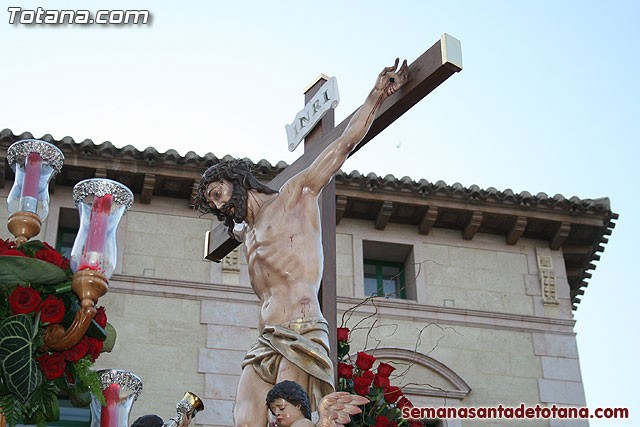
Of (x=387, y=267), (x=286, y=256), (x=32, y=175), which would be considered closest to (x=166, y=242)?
(x=387, y=267)

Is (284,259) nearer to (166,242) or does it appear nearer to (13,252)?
(13,252)

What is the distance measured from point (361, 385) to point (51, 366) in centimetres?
212

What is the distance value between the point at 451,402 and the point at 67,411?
4892mm

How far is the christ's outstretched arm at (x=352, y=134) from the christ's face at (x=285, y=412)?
161cm

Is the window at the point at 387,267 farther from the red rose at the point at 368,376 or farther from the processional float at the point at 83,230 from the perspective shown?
the processional float at the point at 83,230

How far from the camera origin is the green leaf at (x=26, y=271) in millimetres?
4098

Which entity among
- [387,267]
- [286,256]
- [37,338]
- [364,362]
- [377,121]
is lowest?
[37,338]

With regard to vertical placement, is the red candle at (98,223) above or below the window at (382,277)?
below

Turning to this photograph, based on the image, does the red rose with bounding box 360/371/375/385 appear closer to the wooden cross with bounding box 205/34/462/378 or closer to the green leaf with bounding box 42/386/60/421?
the wooden cross with bounding box 205/34/462/378

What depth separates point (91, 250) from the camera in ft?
14.1

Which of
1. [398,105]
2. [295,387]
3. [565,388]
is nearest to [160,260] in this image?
[565,388]

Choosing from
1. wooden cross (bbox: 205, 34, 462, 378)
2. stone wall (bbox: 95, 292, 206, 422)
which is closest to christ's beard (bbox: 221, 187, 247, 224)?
wooden cross (bbox: 205, 34, 462, 378)

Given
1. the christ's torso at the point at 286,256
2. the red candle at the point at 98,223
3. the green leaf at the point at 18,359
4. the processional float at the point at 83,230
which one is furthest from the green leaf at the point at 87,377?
the christ's torso at the point at 286,256

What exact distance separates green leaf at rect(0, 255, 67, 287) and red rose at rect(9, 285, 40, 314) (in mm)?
44
